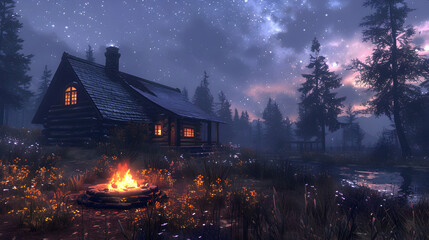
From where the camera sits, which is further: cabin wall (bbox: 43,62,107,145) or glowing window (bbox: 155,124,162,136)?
glowing window (bbox: 155,124,162,136)

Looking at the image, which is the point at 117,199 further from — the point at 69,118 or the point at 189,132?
the point at 189,132

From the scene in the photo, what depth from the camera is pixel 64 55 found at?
1734 cm

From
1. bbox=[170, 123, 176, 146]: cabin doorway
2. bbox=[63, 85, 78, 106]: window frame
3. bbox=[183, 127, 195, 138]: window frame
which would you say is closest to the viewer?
bbox=[63, 85, 78, 106]: window frame

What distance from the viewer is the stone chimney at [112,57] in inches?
811

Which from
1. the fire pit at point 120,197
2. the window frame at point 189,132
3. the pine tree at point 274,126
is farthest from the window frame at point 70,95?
the pine tree at point 274,126

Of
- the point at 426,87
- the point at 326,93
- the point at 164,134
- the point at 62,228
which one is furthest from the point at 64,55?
the point at 426,87

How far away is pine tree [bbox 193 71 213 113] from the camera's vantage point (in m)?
54.2

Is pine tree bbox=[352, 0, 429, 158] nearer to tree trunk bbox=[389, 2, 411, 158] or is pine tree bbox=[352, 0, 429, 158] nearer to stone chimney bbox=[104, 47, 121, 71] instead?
tree trunk bbox=[389, 2, 411, 158]

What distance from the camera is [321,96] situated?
31.4 meters

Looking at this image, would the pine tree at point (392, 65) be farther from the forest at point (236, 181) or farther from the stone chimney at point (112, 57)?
the stone chimney at point (112, 57)

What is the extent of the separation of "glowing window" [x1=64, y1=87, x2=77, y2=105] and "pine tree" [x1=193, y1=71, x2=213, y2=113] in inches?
1431

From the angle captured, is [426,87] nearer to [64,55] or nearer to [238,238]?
[238,238]

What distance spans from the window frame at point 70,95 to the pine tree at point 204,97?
119 feet

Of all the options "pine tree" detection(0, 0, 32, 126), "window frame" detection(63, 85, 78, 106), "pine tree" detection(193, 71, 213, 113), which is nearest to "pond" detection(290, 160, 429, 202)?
"window frame" detection(63, 85, 78, 106)
